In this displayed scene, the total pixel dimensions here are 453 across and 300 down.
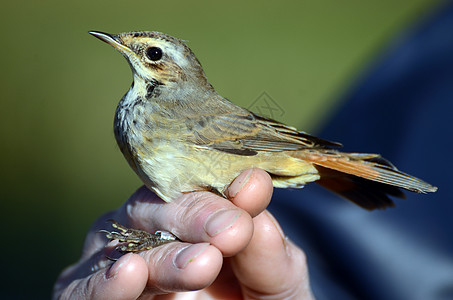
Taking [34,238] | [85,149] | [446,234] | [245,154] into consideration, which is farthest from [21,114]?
[446,234]

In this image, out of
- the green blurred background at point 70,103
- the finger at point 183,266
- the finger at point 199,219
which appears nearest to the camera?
the finger at point 183,266

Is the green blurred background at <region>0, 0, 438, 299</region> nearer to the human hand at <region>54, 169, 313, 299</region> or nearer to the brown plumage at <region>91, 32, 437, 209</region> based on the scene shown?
the brown plumage at <region>91, 32, 437, 209</region>

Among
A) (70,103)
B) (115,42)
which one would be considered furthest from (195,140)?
(70,103)

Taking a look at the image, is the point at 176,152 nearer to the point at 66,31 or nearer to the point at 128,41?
the point at 128,41

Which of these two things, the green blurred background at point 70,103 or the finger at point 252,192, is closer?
the finger at point 252,192

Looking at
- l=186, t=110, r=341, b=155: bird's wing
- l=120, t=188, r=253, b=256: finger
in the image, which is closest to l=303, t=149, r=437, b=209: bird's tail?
l=186, t=110, r=341, b=155: bird's wing

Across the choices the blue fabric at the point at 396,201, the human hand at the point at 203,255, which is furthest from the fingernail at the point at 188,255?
the blue fabric at the point at 396,201

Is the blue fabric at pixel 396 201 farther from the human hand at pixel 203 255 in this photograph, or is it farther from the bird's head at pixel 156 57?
the bird's head at pixel 156 57
